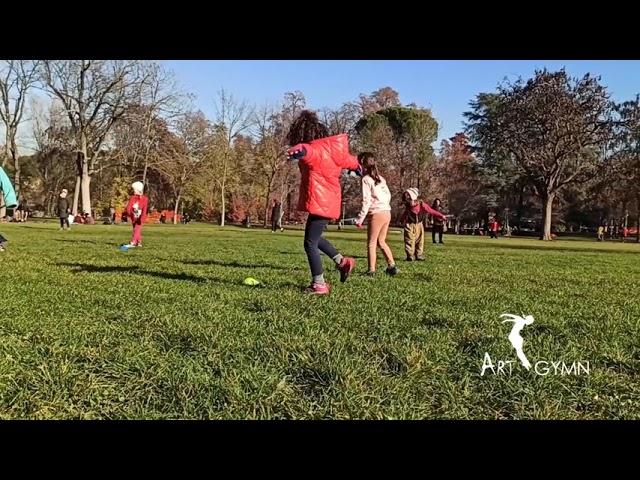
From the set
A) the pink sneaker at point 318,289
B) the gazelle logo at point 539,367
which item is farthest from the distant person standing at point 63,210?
the gazelle logo at point 539,367

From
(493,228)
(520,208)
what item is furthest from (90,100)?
(493,228)

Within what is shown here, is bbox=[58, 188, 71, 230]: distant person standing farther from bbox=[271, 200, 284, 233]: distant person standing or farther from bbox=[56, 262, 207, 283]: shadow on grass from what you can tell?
bbox=[271, 200, 284, 233]: distant person standing

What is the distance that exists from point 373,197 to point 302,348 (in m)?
3.78

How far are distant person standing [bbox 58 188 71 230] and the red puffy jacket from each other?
572cm

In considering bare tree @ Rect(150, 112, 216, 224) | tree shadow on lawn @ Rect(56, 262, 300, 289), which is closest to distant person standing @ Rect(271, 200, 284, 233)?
bare tree @ Rect(150, 112, 216, 224)

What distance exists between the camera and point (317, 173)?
4.70 metres

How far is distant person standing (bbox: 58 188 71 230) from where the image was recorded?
9.74m

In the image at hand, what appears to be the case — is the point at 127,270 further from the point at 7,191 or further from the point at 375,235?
the point at 375,235

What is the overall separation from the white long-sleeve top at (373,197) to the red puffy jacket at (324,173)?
1113 millimetres

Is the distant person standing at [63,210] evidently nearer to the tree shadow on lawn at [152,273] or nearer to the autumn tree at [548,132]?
the tree shadow on lawn at [152,273]
